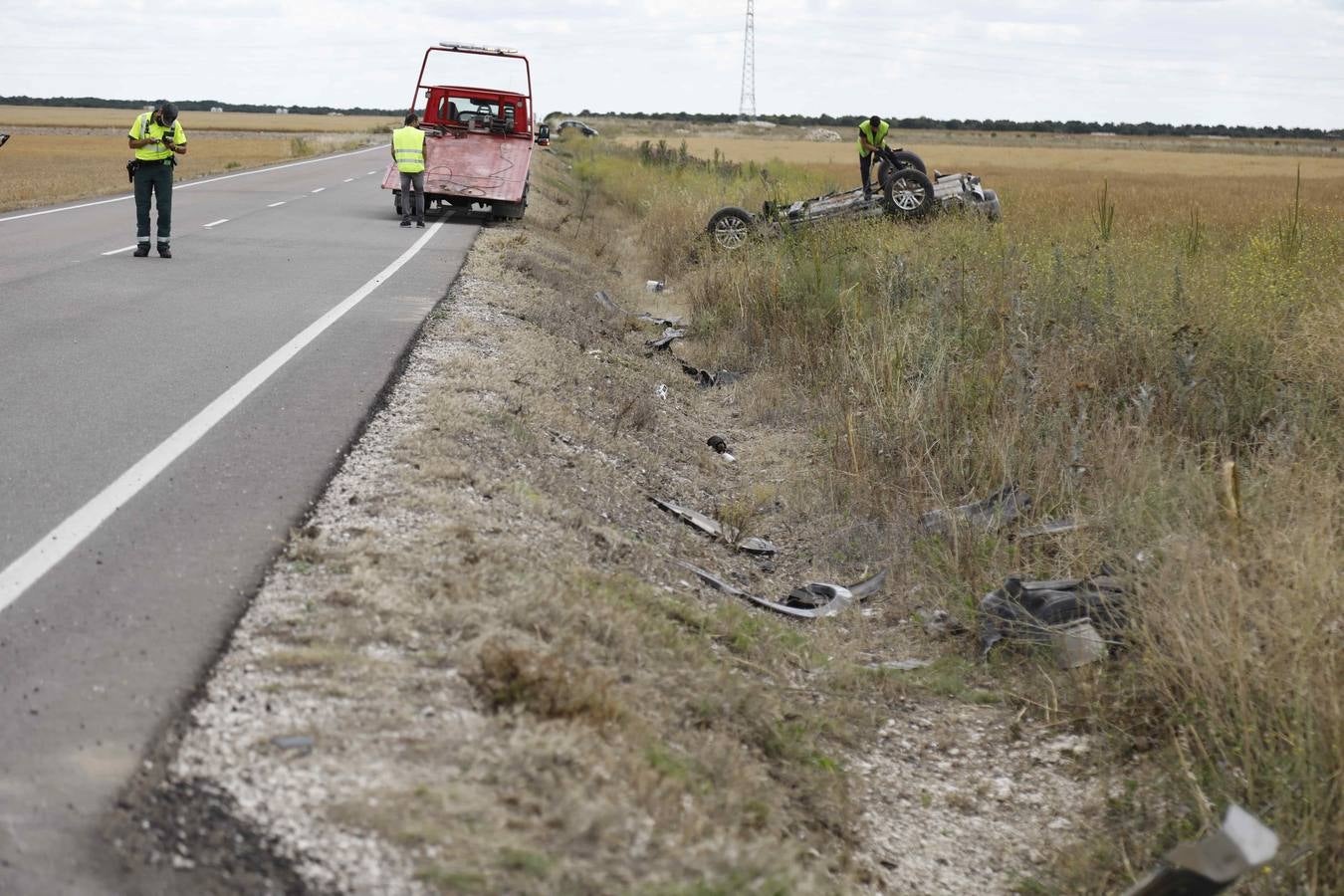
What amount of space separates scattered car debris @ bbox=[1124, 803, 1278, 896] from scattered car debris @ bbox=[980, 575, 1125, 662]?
2091mm

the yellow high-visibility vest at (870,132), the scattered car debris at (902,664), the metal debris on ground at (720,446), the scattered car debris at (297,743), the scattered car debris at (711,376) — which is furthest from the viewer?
the yellow high-visibility vest at (870,132)

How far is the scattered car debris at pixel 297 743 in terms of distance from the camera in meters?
3.47

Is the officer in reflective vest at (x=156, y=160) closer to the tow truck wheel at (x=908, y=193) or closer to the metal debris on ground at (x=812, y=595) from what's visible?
the tow truck wheel at (x=908, y=193)

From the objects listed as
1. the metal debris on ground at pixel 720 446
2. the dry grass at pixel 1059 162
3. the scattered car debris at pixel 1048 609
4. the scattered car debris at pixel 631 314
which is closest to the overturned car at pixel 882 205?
the scattered car debris at pixel 631 314

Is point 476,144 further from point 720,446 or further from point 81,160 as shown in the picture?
point 81,160

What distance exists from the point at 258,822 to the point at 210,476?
320 cm

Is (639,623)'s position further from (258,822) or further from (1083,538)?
(1083,538)

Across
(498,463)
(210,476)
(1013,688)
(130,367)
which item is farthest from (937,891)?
(130,367)

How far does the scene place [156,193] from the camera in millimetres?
14781

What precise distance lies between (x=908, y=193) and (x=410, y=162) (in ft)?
24.1

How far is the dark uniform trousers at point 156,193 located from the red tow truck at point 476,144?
19.3 feet

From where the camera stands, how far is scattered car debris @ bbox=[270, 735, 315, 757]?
347 cm

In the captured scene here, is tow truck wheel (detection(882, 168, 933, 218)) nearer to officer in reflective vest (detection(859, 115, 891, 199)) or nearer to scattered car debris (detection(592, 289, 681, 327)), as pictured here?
officer in reflective vest (detection(859, 115, 891, 199))

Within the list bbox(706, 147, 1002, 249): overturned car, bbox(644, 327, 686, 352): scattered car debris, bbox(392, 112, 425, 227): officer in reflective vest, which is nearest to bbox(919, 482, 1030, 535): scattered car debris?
bbox(644, 327, 686, 352): scattered car debris
